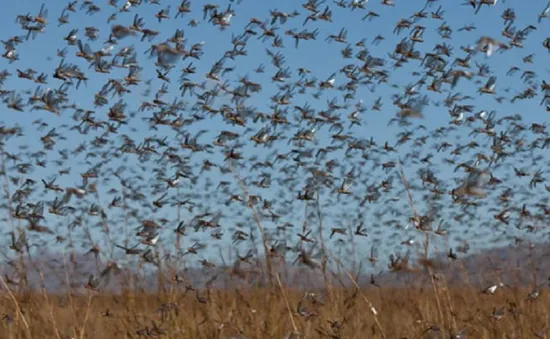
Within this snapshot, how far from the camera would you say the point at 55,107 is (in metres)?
7.32

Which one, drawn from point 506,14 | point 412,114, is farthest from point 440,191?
point 506,14

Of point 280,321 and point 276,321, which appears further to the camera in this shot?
point 280,321

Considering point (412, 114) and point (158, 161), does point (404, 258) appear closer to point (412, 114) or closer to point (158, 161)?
point (412, 114)

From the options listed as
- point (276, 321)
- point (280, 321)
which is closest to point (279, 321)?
point (280, 321)

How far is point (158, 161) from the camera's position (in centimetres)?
912

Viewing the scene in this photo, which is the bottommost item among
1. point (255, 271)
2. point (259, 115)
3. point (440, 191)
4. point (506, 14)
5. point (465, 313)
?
point (465, 313)

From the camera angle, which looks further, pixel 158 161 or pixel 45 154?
pixel 45 154

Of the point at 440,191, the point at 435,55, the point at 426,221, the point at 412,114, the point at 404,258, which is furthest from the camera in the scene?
the point at 435,55

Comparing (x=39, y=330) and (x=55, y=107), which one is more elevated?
(x=55, y=107)

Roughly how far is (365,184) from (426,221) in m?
3.82

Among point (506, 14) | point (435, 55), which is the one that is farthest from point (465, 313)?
point (506, 14)

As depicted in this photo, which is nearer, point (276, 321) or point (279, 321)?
point (276, 321)

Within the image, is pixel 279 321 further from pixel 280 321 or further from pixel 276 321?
Answer: pixel 276 321

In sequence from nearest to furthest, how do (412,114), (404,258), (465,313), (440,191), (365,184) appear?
(404,258) → (412,114) → (440,191) → (465,313) → (365,184)
